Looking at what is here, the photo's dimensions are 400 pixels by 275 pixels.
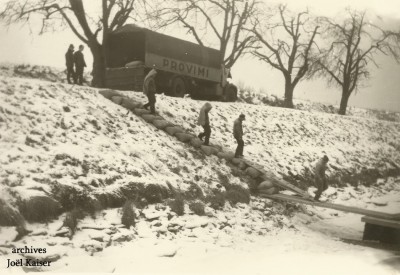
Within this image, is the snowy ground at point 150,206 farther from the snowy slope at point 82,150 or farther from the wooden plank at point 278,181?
the wooden plank at point 278,181

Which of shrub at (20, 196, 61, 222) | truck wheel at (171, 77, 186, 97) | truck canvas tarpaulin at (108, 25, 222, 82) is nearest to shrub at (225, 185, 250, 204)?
shrub at (20, 196, 61, 222)

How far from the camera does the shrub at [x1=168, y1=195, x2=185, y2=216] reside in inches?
369

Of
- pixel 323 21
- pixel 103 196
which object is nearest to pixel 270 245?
pixel 103 196

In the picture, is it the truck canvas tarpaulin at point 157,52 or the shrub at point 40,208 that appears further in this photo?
the truck canvas tarpaulin at point 157,52

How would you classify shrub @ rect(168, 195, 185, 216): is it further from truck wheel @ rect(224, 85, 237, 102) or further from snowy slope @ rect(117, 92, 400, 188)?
truck wheel @ rect(224, 85, 237, 102)

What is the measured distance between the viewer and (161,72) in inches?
683

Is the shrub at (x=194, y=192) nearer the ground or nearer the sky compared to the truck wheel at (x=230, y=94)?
nearer the ground

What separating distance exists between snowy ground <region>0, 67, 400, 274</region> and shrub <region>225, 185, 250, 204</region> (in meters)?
0.22

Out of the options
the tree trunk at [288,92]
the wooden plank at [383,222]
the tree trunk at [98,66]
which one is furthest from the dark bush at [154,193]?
the tree trunk at [288,92]

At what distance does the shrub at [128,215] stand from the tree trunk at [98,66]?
389 inches

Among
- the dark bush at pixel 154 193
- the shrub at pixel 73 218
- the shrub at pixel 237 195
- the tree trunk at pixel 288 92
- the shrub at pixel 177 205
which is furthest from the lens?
the tree trunk at pixel 288 92

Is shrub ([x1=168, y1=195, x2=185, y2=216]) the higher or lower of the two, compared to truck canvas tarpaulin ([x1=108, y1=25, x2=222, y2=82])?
lower

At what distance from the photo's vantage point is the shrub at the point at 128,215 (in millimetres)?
8255

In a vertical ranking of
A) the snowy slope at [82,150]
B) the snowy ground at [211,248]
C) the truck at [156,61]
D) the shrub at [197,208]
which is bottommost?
the snowy ground at [211,248]
